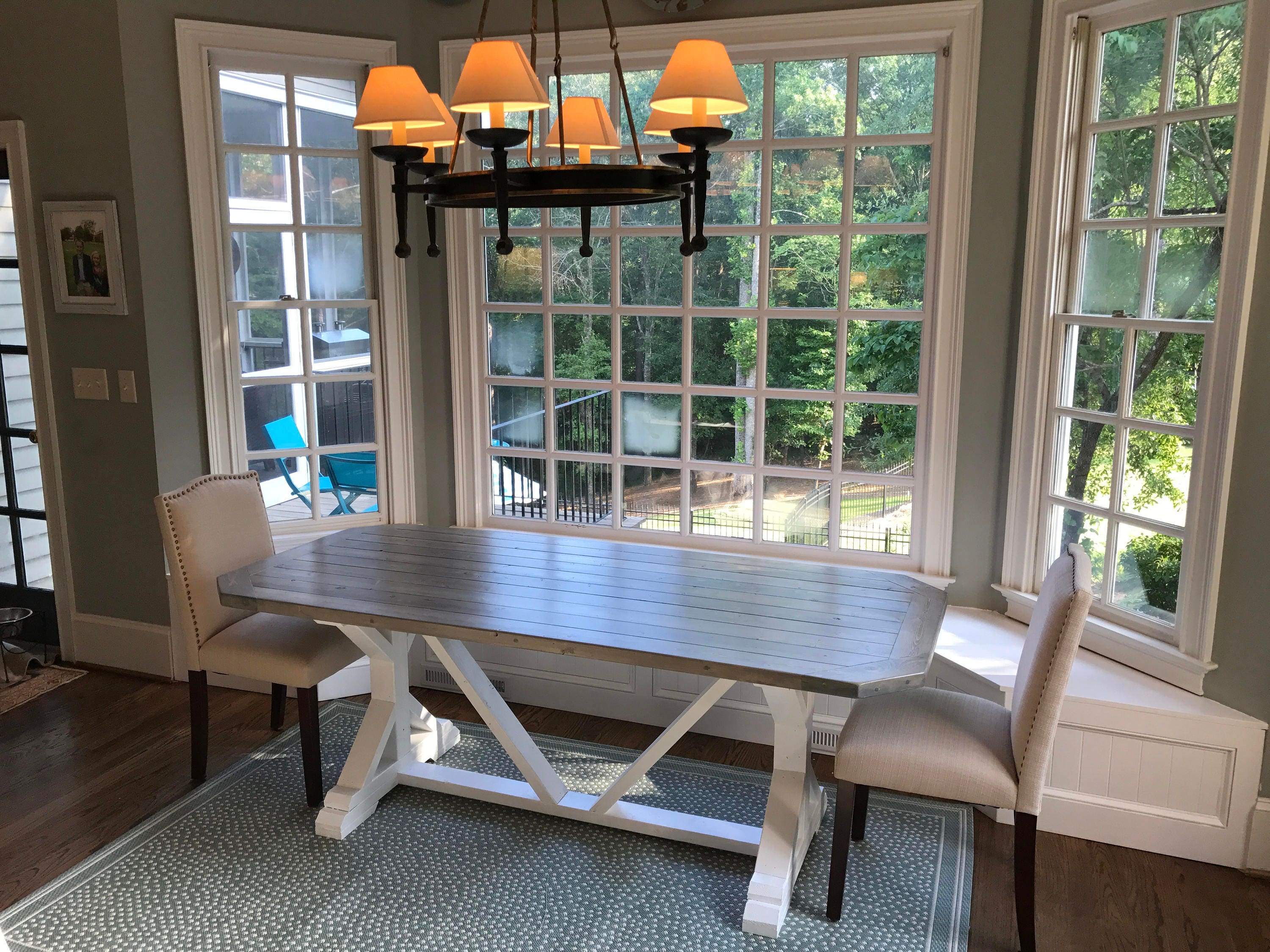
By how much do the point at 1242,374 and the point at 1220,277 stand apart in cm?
27

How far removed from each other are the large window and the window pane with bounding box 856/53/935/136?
0.47 m

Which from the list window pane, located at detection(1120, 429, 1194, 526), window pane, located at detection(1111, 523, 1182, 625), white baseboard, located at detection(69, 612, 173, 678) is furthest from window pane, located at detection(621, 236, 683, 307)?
white baseboard, located at detection(69, 612, 173, 678)

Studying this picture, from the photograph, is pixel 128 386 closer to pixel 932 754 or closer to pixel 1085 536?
pixel 932 754

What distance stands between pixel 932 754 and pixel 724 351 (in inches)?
69.1

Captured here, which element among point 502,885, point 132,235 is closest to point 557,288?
point 132,235

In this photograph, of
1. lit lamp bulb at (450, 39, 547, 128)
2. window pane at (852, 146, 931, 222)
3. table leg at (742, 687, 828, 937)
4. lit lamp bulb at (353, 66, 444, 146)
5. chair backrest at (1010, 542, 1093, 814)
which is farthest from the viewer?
window pane at (852, 146, 931, 222)

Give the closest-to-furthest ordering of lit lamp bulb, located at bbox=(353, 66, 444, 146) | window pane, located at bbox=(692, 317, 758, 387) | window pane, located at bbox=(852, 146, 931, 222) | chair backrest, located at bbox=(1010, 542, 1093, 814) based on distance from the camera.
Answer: lit lamp bulb, located at bbox=(353, 66, 444, 146)
chair backrest, located at bbox=(1010, 542, 1093, 814)
window pane, located at bbox=(852, 146, 931, 222)
window pane, located at bbox=(692, 317, 758, 387)

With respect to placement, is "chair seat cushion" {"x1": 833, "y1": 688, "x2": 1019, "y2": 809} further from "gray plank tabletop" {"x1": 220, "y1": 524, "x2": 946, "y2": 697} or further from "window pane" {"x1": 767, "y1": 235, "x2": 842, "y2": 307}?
"window pane" {"x1": 767, "y1": 235, "x2": 842, "y2": 307}

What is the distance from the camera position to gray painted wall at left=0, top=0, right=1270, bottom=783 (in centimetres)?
324

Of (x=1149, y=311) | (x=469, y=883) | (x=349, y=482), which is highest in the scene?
(x=1149, y=311)

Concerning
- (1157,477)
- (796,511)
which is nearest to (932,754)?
(1157,477)

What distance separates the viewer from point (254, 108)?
3750mm

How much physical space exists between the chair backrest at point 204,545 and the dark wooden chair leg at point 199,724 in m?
0.05

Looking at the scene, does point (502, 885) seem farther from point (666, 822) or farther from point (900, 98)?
point (900, 98)
